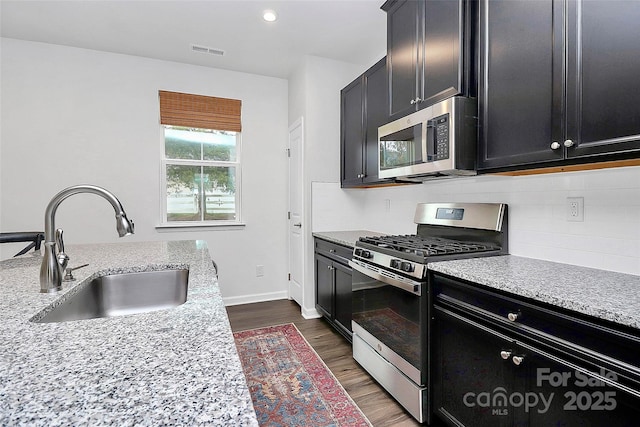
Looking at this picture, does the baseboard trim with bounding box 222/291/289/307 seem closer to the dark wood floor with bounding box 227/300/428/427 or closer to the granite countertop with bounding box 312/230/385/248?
the dark wood floor with bounding box 227/300/428/427

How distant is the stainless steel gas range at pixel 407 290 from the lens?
1.67m

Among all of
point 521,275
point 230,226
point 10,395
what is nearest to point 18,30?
point 230,226

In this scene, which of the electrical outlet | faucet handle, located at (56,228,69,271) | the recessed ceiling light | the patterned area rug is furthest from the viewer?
the recessed ceiling light

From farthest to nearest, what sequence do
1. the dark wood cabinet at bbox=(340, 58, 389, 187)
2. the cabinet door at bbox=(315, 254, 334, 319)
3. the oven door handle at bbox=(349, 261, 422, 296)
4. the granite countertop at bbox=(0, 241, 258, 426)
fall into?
the cabinet door at bbox=(315, 254, 334, 319), the dark wood cabinet at bbox=(340, 58, 389, 187), the oven door handle at bbox=(349, 261, 422, 296), the granite countertop at bbox=(0, 241, 258, 426)

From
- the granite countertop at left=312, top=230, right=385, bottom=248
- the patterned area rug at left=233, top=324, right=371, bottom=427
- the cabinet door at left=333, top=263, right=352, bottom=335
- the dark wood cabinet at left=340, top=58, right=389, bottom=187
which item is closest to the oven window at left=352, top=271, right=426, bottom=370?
the cabinet door at left=333, top=263, right=352, bottom=335

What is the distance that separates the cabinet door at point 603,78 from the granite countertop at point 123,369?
146 centimetres

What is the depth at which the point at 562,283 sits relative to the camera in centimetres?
124

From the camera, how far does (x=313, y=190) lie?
3346 mm

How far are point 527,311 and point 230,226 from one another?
315cm

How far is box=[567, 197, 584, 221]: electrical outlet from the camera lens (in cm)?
154

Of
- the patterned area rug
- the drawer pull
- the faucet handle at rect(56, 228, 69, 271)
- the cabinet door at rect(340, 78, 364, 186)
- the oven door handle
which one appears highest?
the cabinet door at rect(340, 78, 364, 186)

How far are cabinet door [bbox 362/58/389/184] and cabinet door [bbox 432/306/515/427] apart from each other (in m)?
1.45

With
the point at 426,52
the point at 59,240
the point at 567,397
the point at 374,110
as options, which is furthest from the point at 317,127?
the point at 567,397

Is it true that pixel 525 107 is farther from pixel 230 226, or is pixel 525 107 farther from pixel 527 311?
pixel 230 226
